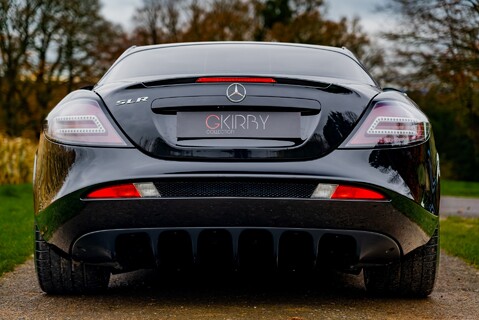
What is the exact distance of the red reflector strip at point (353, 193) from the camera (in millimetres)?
3820

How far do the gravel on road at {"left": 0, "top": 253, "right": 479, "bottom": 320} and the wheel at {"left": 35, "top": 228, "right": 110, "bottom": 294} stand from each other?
0.18 feet

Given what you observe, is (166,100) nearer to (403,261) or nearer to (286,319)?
(286,319)

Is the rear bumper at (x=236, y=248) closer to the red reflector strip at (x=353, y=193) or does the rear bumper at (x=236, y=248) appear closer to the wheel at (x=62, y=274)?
the red reflector strip at (x=353, y=193)

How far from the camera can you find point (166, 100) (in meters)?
3.94

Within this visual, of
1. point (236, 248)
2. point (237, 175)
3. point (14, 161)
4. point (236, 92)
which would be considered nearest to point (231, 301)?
point (236, 248)

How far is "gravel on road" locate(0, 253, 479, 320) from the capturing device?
4078 millimetres

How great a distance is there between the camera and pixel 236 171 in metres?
3.80

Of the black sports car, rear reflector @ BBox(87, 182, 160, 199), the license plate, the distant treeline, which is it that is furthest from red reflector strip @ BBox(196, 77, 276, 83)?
the distant treeline

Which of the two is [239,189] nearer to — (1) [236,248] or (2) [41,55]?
(1) [236,248]

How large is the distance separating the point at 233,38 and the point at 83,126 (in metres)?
46.2

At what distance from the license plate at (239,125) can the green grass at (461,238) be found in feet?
10.3

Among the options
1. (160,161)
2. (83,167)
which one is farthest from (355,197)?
(83,167)

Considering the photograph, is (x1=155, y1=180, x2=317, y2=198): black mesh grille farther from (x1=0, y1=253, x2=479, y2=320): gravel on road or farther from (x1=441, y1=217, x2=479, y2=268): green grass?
(x1=441, y1=217, x2=479, y2=268): green grass

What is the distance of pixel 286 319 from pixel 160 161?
3.08 feet
